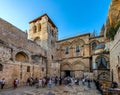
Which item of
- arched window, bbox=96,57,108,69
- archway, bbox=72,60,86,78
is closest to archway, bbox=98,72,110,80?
arched window, bbox=96,57,108,69

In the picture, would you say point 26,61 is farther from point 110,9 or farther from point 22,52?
point 110,9

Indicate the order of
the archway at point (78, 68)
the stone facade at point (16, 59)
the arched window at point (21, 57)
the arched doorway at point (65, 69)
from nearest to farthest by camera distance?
the stone facade at point (16, 59), the arched window at point (21, 57), the archway at point (78, 68), the arched doorway at point (65, 69)

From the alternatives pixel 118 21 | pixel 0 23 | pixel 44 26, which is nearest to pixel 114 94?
pixel 118 21

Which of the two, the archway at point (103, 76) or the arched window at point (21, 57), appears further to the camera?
the archway at point (103, 76)

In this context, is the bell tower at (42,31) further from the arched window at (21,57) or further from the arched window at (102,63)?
the arched window at (102,63)

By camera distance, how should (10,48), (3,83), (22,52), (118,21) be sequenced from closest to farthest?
(3,83) → (10,48) → (118,21) → (22,52)

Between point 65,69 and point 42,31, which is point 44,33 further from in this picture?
point 65,69

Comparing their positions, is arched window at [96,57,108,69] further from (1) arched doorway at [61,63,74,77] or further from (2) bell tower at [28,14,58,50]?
(2) bell tower at [28,14,58,50]

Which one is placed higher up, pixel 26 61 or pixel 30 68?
pixel 26 61

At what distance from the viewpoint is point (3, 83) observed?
12.0 m

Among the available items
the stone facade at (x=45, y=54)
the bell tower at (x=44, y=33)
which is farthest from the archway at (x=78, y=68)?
the bell tower at (x=44, y=33)

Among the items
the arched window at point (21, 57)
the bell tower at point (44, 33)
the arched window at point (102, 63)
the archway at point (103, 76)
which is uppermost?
the bell tower at point (44, 33)

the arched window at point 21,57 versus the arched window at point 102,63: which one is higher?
the arched window at point 21,57

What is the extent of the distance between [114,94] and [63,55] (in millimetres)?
22512
